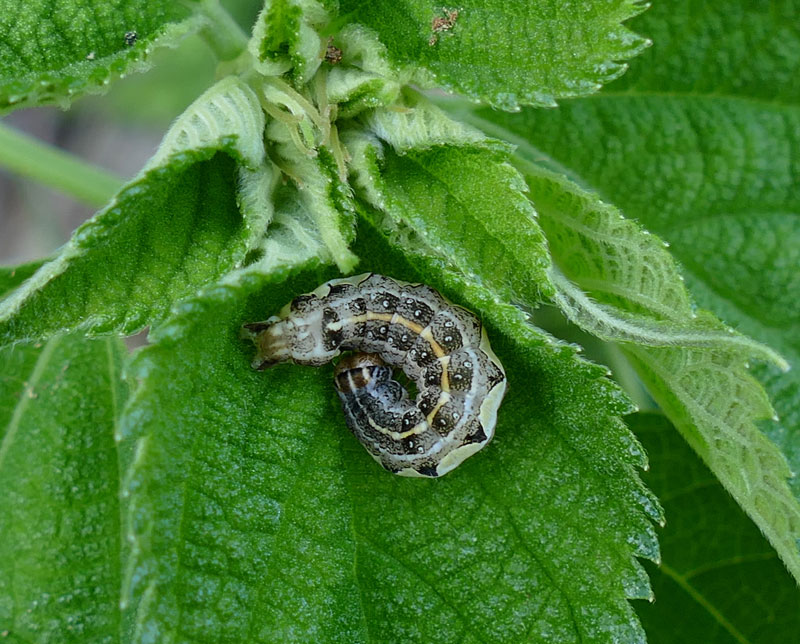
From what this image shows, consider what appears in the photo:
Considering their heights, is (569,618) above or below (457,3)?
below

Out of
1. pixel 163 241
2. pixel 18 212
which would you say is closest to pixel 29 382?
pixel 163 241

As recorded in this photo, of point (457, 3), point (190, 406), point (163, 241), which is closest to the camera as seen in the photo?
point (190, 406)

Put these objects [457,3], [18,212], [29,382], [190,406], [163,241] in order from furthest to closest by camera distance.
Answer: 1. [18,212]
2. [29,382]
3. [457,3]
4. [163,241]
5. [190,406]

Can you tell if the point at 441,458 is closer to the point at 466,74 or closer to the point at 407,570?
the point at 407,570

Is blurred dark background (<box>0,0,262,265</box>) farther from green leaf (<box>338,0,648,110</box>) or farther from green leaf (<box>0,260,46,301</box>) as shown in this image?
green leaf (<box>338,0,648,110</box>)

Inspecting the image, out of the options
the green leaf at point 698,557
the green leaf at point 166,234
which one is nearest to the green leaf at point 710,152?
the green leaf at point 698,557

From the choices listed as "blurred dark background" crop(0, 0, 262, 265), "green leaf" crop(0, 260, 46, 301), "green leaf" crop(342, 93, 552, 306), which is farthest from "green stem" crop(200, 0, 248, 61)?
"blurred dark background" crop(0, 0, 262, 265)
